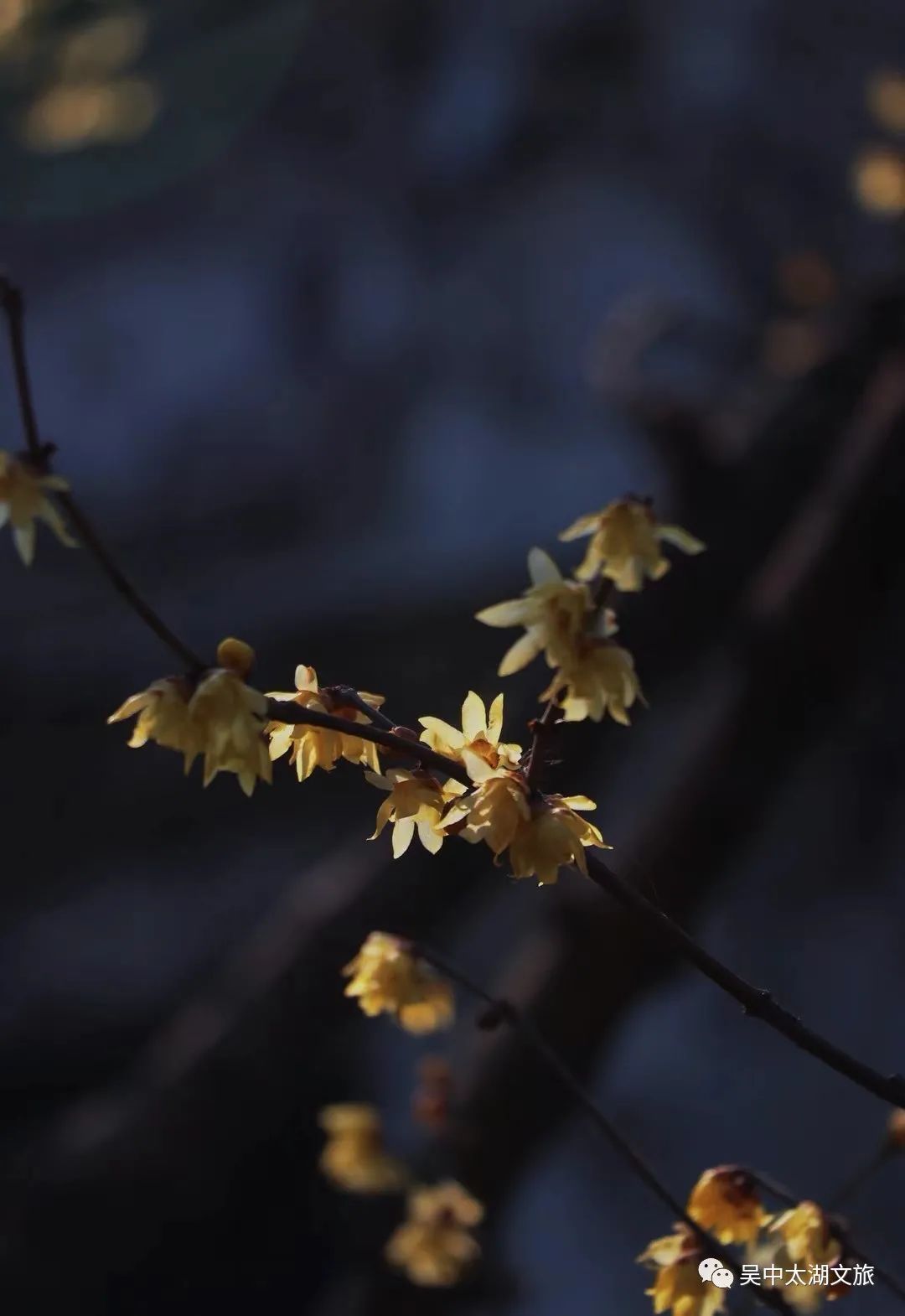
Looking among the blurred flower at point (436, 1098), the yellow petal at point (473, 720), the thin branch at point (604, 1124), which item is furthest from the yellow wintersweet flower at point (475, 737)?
the blurred flower at point (436, 1098)

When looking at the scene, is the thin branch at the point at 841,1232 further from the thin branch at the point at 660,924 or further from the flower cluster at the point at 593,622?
the flower cluster at the point at 593,622

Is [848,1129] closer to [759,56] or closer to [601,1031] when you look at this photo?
[601,1031]

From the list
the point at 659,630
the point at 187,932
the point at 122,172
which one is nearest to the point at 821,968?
the point at 659,630

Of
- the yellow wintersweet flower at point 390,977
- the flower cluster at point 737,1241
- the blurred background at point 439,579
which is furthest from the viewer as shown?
the blurred background at point 439,579

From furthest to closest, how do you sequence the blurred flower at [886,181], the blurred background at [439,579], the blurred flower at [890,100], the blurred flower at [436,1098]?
the blurred flower at [890,100], the blurred flower at [886,181], the blurred background at [439,579], the blurred flower at [436,1098]

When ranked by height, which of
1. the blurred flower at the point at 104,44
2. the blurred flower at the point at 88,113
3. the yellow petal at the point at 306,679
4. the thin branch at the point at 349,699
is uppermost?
the blurred flower at the point at 104,44

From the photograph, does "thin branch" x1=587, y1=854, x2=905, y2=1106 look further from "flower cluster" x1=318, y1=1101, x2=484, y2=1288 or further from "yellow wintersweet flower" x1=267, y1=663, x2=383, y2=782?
"flower cluster" x1=318, y1=1101, x2=484, y2=1288
